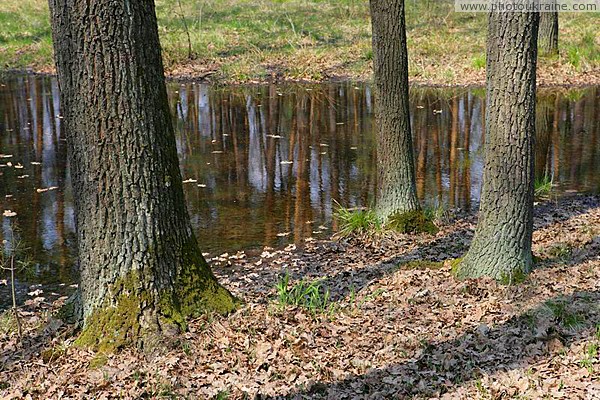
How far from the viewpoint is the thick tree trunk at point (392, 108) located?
8.61 meters

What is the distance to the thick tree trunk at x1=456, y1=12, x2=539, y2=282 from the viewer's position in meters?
6.27

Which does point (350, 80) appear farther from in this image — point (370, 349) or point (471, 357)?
point (471, 357)

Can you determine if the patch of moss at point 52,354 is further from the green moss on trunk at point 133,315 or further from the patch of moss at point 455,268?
the patch of moss at point 455,268

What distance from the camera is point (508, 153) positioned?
6.46m

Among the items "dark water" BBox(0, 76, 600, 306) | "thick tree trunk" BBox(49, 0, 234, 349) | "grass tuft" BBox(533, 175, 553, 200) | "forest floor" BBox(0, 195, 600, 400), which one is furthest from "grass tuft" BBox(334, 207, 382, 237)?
"thick tree trunk" BBox(49, 0, 234, 349)

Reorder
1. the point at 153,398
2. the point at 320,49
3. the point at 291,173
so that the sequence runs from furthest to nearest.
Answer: the point at 320,49
the point at 291,173
the point at 153,398

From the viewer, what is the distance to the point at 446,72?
22.2 metres

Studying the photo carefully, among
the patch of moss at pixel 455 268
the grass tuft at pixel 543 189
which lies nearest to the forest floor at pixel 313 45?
the grass tuft at pixel 543 189

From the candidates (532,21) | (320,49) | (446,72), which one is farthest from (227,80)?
(532,21)

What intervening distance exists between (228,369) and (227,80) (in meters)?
19.0

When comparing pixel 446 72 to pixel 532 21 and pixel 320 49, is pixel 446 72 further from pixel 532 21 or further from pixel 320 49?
pixel 532 21

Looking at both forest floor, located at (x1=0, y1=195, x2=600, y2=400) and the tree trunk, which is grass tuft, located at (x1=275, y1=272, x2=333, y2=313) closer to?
forest floor, located at (x1=0, y1=195, x2=600, y2=400)

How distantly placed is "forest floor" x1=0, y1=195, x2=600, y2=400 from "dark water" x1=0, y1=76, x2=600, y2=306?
8.99 ft

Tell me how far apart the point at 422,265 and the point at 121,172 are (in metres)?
3.52
